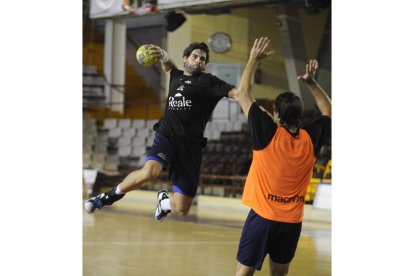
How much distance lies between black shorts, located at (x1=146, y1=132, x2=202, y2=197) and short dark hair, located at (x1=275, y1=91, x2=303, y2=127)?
149 cm

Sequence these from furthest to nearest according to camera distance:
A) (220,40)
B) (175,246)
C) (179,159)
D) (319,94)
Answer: (220,40), (175,246), (179,159), (319,94)

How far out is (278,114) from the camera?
470 centimetres

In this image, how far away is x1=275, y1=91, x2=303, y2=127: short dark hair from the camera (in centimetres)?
463

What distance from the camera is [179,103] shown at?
592 cm

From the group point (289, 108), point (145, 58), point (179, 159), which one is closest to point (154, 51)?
point (145, 58)

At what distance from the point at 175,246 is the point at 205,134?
7304mm

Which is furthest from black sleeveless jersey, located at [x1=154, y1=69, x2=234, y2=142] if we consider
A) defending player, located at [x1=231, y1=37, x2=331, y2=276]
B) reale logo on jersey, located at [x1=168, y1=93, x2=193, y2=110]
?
defending player, located at [x1=231, y1=37, x2=331, y2=276]

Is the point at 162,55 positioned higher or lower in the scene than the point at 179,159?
higher

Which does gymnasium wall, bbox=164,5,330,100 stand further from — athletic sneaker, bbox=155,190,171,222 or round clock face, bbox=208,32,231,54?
athletic sneaker, bbox=155,190,171,222

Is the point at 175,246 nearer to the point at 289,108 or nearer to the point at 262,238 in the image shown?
the point at 262,238
